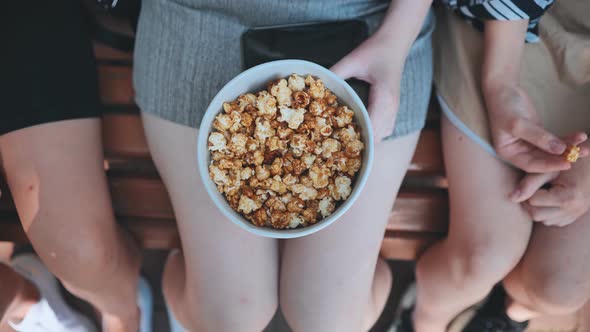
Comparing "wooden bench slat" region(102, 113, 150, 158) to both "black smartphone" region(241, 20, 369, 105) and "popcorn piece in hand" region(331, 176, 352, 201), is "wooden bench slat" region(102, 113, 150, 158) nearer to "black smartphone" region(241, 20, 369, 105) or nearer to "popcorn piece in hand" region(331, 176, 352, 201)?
"black smartphone" region(241, 20, 369, 105)

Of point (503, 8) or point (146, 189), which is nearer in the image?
point (503, 8)

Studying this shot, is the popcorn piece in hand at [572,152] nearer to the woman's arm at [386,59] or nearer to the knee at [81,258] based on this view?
the woman's arm at [386,59]

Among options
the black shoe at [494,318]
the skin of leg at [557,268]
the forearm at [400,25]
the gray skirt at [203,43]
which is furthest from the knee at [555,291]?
the forearm at [400,25]

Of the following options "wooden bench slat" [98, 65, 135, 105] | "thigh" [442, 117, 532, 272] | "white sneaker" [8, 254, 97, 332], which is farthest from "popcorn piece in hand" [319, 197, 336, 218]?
"white sneaker" [8, 254, 97, 332]

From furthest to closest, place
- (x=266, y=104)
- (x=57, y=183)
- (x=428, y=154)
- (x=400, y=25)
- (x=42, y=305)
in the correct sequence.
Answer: (x=42, y=305) < (x=428, y=154) < (x=57, y=183) < (x=400, y=25) < (x=266, y=104)

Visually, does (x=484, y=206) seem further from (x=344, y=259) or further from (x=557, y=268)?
(x=344, y=259)

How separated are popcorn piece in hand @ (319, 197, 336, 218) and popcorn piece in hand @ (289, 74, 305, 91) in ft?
0.49

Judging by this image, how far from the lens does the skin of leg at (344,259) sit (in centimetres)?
74

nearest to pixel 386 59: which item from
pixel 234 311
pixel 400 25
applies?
pixel 400 25

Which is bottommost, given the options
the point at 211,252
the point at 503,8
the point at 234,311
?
the point at 234,311

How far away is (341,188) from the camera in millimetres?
583

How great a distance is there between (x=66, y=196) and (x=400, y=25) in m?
0.63

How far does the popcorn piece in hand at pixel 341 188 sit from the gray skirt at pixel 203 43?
19 cm

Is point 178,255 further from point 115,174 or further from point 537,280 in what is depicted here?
point 537,280
